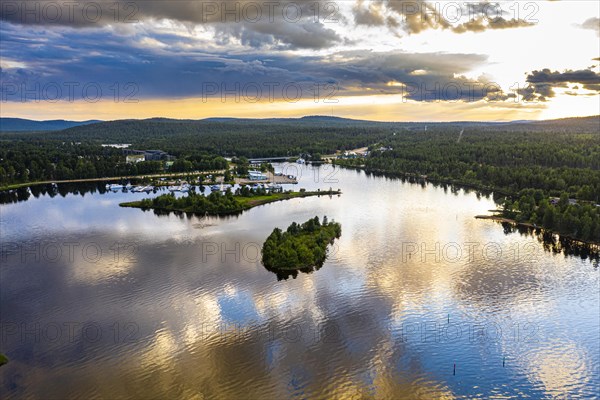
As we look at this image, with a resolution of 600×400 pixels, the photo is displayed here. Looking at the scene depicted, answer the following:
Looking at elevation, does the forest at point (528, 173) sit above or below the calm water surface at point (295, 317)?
above

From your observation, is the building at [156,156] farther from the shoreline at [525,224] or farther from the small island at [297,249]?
the shoreline at [525,224]

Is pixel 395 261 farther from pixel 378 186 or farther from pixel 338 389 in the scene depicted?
pixel 378 186

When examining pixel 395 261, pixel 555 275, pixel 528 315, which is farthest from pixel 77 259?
pixel 555 275

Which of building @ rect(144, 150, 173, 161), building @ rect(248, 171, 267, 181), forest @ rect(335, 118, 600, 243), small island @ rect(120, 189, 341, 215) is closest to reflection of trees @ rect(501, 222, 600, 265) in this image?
forest @ rect(335, 118, 600, 243)

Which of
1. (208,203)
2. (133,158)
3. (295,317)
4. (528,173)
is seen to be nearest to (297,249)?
(295,317)

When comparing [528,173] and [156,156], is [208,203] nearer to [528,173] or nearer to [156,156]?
[528,173]

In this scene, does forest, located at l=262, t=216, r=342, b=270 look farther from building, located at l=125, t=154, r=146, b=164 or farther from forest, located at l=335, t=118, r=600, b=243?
building, located at l=125, t=154, r=146, b=164

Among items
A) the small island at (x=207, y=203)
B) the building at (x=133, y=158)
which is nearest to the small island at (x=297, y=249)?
the small island at (x=207, y=203)
